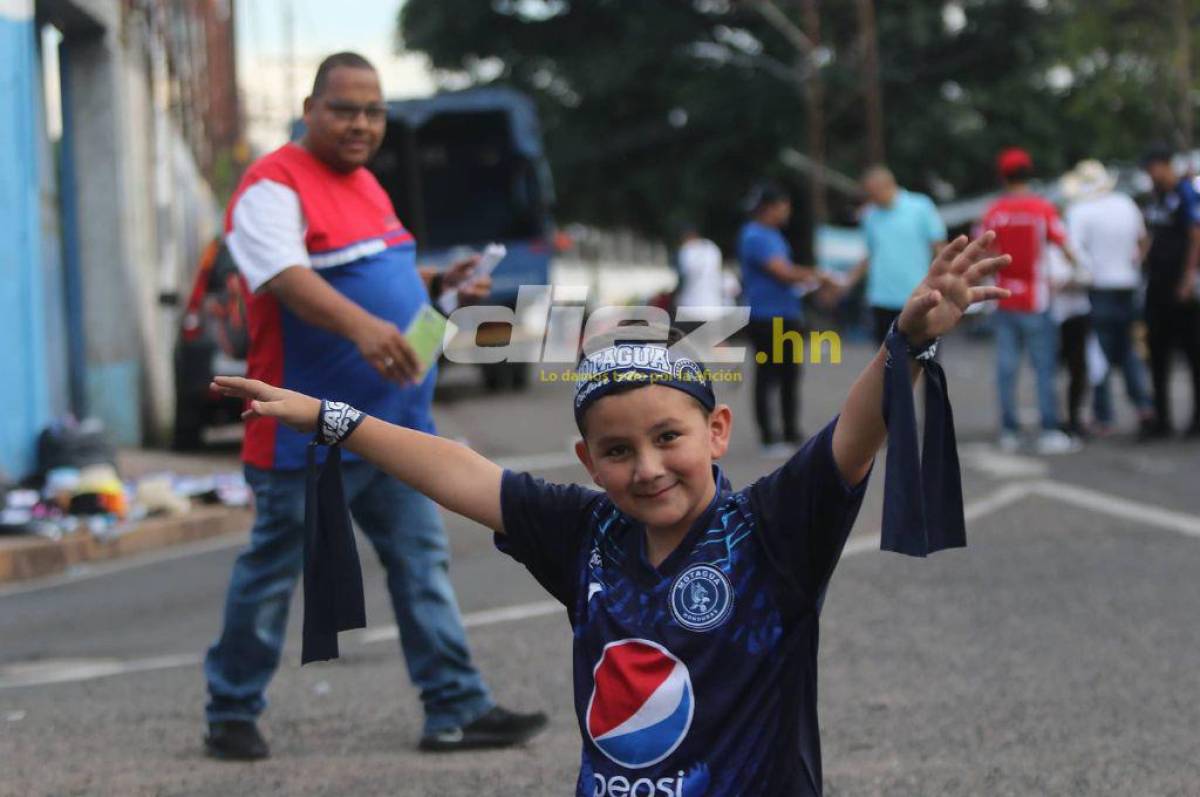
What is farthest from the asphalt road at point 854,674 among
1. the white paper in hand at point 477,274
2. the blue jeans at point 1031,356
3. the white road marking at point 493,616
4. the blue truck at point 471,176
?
the blue truck at point 471,176

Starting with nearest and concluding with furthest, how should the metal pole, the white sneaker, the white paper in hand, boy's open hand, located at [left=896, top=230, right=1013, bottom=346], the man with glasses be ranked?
boy's open hand, located at [left=896, top=230, right=1013, bottom=346]
the man with glasses
the white paper in hand
the white sneaker
the metal pole

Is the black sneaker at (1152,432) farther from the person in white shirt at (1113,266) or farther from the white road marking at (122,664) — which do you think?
the white road marking at (122,664)

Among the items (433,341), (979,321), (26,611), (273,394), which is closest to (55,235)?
(26,611)

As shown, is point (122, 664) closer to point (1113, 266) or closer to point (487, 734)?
point (487, 734)

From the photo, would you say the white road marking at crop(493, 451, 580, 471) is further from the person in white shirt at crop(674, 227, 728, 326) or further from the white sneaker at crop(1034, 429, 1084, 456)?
the person in white shirt at crop(674, 227, 728, 326)

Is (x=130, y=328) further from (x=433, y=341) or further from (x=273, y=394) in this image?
(x=273, y=394)

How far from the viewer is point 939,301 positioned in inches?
110

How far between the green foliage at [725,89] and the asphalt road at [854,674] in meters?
33.6

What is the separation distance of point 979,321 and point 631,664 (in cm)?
3075

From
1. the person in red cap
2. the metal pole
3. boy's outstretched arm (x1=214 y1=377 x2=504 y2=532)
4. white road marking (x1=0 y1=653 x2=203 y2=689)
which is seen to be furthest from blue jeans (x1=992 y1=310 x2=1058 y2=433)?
the metal pole

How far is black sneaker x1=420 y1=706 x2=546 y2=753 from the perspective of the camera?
4.99 m

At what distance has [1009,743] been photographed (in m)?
4.89

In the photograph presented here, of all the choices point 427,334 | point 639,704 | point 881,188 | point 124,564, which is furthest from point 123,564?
point 639,704

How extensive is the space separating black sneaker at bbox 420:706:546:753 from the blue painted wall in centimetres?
661
